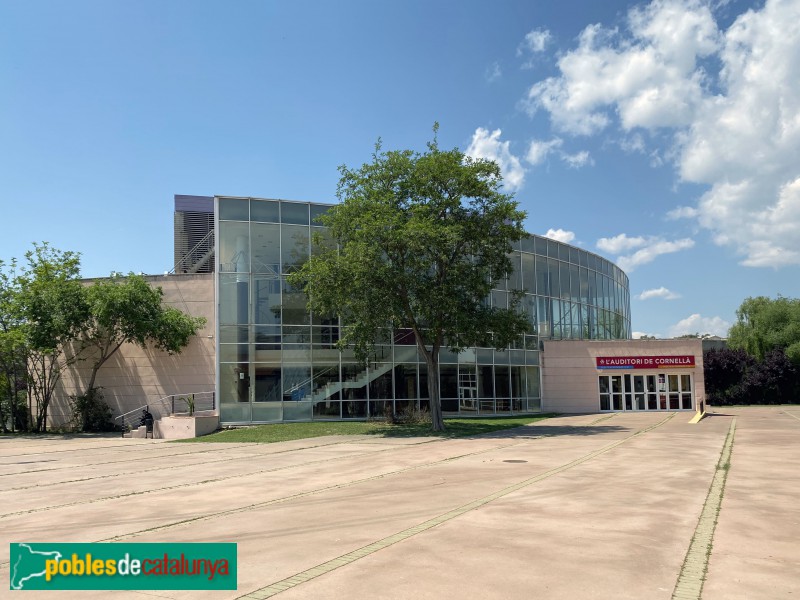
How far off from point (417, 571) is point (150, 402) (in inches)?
1146

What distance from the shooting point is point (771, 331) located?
5638 centimetres

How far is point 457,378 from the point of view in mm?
37031

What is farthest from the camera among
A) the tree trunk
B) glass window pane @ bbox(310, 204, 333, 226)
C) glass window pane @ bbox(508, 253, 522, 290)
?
glass window pane @ bbox(508, 253, 522, 290)

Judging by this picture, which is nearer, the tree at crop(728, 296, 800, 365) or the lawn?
the lawn

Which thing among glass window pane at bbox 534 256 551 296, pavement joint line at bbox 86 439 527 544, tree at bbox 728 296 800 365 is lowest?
pavement joint line at bbox 86 439 527 544

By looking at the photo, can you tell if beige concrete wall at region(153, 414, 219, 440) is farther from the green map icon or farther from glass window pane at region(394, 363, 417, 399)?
the green map icon

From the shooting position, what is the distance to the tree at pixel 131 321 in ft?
100

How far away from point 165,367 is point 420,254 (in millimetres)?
15605

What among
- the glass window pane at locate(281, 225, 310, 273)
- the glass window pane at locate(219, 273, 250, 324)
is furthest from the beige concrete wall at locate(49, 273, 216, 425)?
the glass window pane at locate(281, 225, 310, 273)

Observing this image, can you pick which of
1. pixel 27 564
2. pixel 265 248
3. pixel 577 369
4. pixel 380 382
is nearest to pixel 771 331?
pixel 577 369

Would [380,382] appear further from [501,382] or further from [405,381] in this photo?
[501,382]

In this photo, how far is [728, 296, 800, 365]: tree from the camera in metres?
54.7

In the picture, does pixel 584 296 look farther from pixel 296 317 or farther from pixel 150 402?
pixel 150 402

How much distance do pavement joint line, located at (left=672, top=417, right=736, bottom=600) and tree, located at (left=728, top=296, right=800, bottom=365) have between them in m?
48.1
